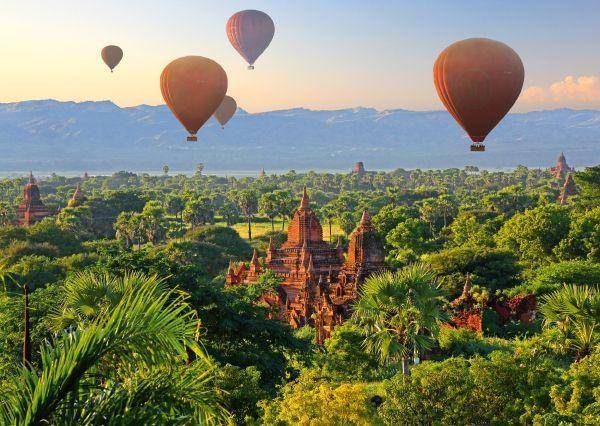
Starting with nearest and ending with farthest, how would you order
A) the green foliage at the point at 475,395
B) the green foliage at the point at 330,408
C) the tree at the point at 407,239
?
the green foliage at the point at 330,408, the green foliage at the point at 475,395, the tree at the point at 407,239

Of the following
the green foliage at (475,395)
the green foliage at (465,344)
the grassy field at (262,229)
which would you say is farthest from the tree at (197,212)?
the green foliage at (475,395)

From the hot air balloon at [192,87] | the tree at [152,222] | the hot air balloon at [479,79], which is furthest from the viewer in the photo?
the tree at [152,222]

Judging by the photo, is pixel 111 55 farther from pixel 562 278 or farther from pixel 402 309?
pixel 402 309

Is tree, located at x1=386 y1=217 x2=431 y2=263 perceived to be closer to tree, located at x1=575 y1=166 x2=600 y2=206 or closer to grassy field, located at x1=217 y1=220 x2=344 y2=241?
tree, located at x1=575 y1=166 x2=600 y2=206

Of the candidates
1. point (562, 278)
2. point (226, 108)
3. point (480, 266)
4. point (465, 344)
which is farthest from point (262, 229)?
point (465, 344)

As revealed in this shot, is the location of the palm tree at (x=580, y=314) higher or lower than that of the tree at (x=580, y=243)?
higher

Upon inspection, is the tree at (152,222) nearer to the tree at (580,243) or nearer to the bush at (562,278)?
the tree at (580,243)

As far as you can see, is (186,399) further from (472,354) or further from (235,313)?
(472,354)
